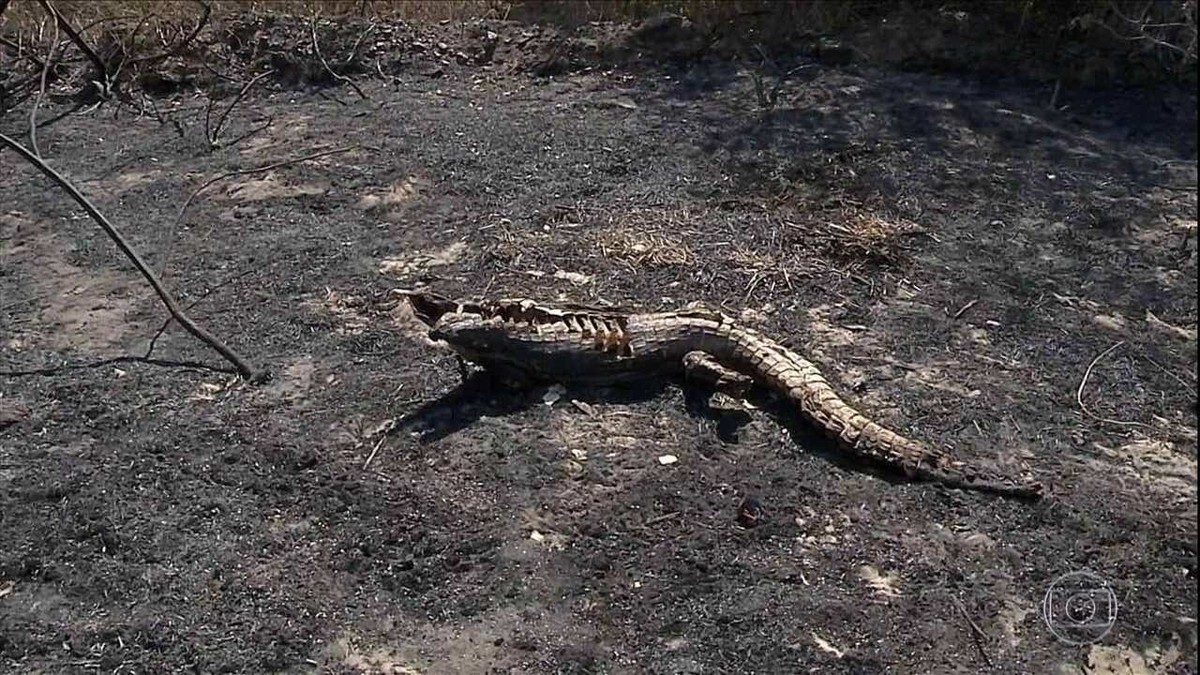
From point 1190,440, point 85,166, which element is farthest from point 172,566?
point 85,166

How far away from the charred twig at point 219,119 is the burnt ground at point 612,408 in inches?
5.5

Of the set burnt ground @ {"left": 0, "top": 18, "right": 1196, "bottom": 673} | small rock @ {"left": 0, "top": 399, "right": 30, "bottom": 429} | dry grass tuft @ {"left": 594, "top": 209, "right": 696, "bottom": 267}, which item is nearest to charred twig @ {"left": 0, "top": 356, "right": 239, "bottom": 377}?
burnt ground @ {"left": 0, "top": 18, "right": 1196, "bottom": 673}

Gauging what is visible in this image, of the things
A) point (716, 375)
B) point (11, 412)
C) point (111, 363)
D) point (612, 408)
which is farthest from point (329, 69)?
point (716, 375)

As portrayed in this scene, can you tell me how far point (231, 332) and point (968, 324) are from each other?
114 inches

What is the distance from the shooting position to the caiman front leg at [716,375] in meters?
3.75

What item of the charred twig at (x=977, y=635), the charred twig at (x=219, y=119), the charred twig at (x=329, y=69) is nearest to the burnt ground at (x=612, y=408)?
the charred twig at (x=977, y=635)

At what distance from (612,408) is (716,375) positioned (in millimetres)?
378

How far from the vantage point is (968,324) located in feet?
13.9

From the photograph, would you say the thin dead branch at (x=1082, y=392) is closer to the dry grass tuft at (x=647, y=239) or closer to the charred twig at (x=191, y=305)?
the dry grass tuft at (x=647, y=239)

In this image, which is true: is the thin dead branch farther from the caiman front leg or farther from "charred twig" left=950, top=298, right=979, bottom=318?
the caiman front leg

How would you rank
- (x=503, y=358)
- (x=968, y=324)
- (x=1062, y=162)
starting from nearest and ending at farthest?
(x=503, y=358), (x=968, y=324), (x=1062, y=162)

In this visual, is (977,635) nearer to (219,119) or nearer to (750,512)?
(750,512)

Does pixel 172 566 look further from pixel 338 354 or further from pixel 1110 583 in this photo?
pixel 1110 583

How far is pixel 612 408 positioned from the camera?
3838mm
